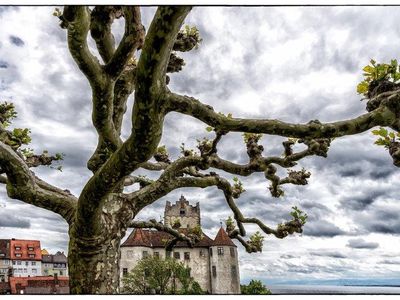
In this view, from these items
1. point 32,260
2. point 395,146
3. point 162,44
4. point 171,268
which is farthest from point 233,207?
point 32,260

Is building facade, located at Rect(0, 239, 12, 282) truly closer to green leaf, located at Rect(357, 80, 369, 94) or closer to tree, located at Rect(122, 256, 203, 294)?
tree, located at Rect(122, 256, 203, 294)

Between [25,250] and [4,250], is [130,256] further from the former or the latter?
[4,250]

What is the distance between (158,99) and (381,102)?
2455 millimetres

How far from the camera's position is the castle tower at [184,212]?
76062 mm

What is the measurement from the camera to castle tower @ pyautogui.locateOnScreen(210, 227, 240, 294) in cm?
6316

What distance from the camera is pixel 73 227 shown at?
204 inches

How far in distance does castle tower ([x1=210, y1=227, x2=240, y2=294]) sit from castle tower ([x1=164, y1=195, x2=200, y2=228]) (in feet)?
38.2

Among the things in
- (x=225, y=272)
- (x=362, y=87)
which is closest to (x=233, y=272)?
(x=225, y=272)

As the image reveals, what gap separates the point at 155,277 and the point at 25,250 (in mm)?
41204

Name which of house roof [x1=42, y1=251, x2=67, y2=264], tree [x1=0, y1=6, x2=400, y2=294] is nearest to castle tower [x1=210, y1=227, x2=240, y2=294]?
house roof [x1=42, y1=251, x2=67, y2=264]

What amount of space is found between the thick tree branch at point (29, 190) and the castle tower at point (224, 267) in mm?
61327

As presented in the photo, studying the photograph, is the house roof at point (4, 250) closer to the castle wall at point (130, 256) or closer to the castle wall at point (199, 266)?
the castle wall at point (130, 256)

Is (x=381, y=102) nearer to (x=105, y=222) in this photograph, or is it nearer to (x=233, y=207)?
(x=105, y=222)

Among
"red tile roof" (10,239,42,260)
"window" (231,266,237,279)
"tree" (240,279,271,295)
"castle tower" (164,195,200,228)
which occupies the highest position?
"castle tower" (164,195,200,228)
